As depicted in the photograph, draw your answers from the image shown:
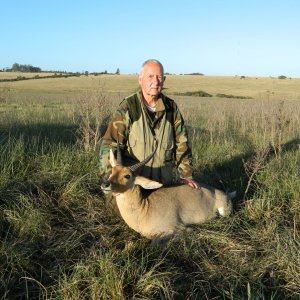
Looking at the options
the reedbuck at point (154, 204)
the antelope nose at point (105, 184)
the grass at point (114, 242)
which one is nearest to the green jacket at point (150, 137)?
the reedbuck at point (154, 204)

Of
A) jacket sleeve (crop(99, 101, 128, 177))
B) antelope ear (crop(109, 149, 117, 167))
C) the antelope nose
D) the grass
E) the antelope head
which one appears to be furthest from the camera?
jacket sleeve (crop(99, 101, 128, 177))

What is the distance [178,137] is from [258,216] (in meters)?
1.49

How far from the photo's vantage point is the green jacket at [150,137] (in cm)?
559

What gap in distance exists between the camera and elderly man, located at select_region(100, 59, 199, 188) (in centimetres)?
557

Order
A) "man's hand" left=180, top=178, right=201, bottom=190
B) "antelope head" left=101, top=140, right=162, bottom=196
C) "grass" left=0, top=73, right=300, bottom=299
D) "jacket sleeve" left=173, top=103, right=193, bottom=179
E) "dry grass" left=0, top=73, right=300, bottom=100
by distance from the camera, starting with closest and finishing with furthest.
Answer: "grass" left=0, top=73, right=300, bottom=299, "antelope head" left=101, top=140, right=162, bottom=196, "man's hand" left=180, top=178, right=201, bottom=190, "jacket sleeve" left=173, top=103, right=193, bottom=179, "dry grass" left=0, top=73, right=300, bottom=100

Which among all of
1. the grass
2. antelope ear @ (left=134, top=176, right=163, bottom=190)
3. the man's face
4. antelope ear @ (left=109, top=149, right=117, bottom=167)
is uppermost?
the man's face

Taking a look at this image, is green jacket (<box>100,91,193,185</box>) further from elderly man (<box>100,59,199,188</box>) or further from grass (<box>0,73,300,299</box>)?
grass (<box>0,73,300,299</box>)

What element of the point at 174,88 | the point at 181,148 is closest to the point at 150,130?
the point at 181,148

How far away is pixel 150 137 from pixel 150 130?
3.6 inches

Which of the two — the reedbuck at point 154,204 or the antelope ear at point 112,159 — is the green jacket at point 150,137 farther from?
the reedbuck at point 154,204

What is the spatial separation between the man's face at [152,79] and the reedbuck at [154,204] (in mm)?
971

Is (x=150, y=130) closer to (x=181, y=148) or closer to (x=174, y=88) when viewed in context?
(x=181, y=148)

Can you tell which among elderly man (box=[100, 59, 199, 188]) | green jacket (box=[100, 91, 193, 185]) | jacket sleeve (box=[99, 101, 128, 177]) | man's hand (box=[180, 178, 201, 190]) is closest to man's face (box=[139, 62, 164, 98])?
elderly man (box=[100, 59, 199, 188])

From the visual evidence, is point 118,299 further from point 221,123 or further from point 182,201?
point 221,123
